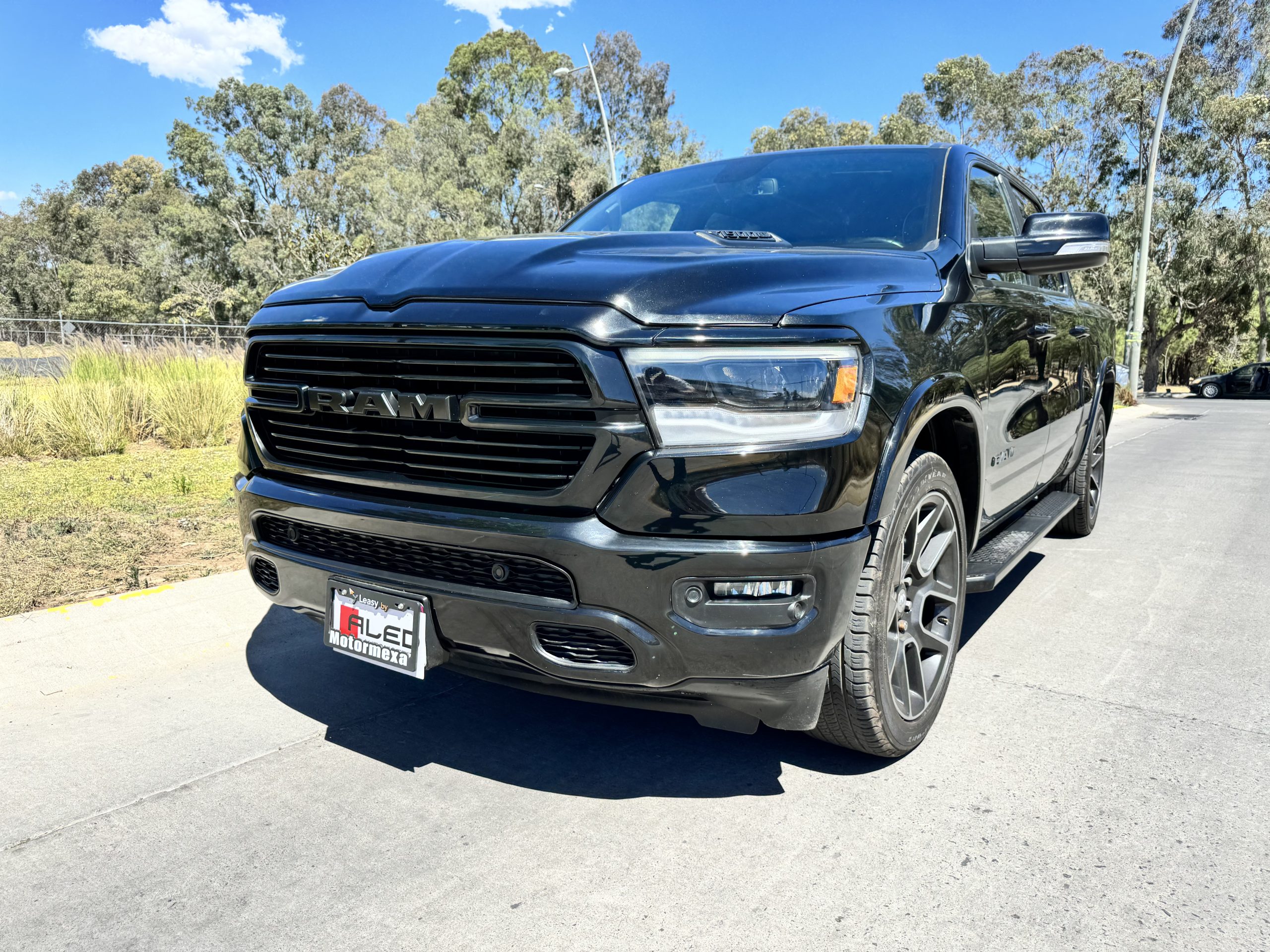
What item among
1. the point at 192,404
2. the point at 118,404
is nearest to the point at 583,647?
the point at 192,404

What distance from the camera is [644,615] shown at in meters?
2.02

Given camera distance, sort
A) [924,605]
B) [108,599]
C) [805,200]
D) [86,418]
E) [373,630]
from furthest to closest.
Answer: [86,418], [108,599], [805,200], [924,605], [373,630]

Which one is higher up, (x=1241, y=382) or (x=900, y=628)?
(x=900, y=628)

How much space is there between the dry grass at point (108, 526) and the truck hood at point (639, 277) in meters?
2.45

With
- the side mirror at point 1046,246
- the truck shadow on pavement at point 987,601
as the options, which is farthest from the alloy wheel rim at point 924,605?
the side mirror at point 1046,246

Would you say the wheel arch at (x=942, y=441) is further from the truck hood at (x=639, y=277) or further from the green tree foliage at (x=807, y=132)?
the green tree foliage at (x=807, y=132)

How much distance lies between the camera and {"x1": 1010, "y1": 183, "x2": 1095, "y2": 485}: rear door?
3.80 m

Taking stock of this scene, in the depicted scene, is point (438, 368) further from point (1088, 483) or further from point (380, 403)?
point (1088, 483)

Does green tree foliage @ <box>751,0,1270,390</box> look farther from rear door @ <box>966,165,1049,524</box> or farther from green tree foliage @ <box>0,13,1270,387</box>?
rear door @ <box>966,165,1049,524</box>

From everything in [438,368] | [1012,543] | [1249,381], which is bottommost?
[1249,381]

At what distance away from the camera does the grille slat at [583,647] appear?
2.10 meters

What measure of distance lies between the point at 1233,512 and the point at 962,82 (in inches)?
1386

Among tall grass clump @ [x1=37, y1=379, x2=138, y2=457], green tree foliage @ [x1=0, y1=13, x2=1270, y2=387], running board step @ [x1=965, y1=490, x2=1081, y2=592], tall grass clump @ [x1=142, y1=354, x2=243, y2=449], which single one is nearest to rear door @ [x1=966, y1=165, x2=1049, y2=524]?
running board step @ [x1=965, y1=490, x2=1081, y2=592]

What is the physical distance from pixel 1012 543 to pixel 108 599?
390cm
